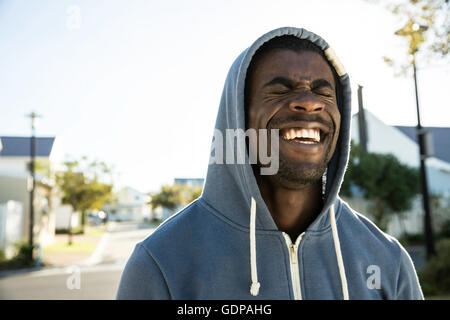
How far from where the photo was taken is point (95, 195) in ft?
94.7

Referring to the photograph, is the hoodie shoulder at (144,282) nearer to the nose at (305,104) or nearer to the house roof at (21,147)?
the nose at (305,104)

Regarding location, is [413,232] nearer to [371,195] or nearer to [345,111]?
[371,195]

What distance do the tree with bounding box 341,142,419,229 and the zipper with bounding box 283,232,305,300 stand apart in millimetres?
18020

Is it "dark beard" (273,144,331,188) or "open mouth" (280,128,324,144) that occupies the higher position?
"open mouth" (280,128,324,144)

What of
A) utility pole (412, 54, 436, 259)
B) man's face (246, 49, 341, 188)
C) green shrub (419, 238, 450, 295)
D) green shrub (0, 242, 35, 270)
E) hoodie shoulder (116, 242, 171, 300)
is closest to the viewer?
hoodie shoulder (116, 242, 171, 300)

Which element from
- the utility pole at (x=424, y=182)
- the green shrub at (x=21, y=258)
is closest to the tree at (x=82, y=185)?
the green shrub at (x=21, y=258)

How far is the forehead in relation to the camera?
147 centimetres

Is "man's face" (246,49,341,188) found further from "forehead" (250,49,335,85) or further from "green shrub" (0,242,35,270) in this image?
"green shrub" (0,242,35,270)

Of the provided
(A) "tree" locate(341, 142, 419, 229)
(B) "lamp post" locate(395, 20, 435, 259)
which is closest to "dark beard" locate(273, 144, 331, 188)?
(B) "lamp post" locate(395, 20, 435, 259)

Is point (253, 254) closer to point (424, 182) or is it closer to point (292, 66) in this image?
point (292, 66)

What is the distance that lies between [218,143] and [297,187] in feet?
1.27

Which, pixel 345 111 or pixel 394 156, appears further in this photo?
pixel 394 156
